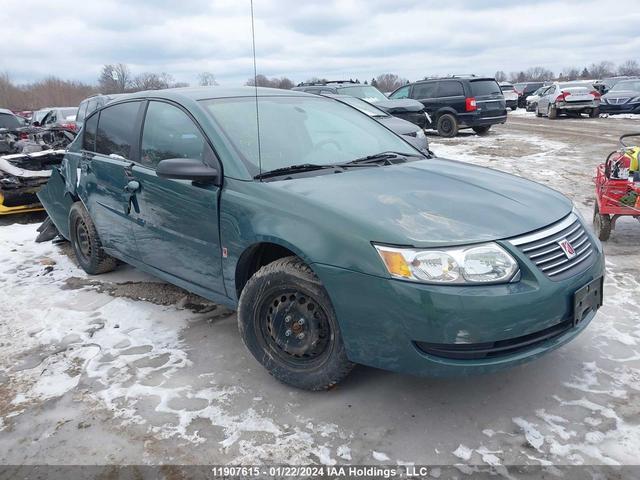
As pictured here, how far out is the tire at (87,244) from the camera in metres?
4.86

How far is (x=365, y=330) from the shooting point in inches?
100

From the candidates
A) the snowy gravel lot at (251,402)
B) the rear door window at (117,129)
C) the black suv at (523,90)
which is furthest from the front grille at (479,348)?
the black suv at (523,90)

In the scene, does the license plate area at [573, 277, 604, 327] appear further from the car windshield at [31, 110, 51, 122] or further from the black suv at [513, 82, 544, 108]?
the black suv at [513, 82, 544, 108]

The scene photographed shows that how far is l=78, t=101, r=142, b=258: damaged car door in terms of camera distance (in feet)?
13.5

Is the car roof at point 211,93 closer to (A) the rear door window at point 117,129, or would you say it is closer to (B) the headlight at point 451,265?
(A) the rear door window at point 117,129

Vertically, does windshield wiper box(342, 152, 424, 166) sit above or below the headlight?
above

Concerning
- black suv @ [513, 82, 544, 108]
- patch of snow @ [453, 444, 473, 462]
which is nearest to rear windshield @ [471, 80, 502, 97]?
patch of snow @ [453, 444, 473, 462]

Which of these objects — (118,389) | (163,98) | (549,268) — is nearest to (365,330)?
(549,268)

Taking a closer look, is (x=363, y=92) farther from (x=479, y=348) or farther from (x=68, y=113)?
(x=479, y=348)

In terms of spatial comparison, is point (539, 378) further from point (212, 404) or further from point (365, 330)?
point (212, 404)

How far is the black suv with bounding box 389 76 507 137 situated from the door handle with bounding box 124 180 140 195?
43.0 feet

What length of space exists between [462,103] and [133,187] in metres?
13.3

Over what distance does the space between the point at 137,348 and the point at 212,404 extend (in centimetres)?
95

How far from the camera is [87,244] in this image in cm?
503
